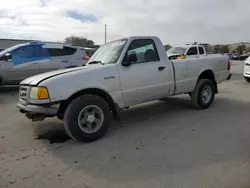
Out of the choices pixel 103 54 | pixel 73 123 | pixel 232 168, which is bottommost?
pixel 232 168

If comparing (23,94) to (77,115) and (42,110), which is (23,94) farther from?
(77,115)

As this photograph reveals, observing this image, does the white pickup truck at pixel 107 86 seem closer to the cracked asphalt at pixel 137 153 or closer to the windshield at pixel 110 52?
the windshield at pixel 110 52

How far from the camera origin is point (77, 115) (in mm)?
4898

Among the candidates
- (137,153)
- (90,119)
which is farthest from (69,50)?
(137,153)

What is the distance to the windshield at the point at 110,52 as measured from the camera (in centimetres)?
586

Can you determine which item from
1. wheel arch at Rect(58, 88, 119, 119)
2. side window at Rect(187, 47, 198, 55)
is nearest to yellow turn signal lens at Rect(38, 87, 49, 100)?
wheel arch at Rect(58, 88, 119, 119)

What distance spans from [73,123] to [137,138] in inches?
47.1

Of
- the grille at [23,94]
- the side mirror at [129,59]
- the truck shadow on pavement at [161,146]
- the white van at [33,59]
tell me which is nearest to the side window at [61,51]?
the white van at [33,59]

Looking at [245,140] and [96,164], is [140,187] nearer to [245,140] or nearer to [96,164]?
[96,164]

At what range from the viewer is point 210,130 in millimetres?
5520

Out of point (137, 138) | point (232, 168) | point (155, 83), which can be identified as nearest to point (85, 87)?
point (137, 138)

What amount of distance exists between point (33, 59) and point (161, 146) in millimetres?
8644

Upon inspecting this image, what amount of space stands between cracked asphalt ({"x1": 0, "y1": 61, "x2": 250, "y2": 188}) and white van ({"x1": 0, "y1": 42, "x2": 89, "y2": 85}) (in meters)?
A: 4.87

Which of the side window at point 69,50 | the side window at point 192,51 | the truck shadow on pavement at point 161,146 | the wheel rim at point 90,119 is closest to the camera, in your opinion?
the truck shadow on pavement at point 161,146
